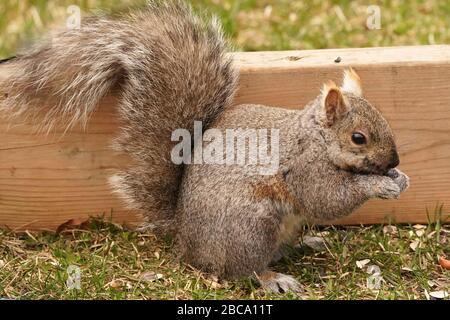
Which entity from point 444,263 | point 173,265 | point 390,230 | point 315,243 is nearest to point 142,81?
point 173,265

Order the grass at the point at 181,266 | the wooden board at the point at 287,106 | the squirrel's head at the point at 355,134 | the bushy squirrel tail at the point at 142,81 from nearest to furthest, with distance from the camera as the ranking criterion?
the squirrel's head at the point at 355,134 → the grass at the point at 181,266 → the bushy squirrel tail at the point at 142,81 → the wooden board at the point at 287,106

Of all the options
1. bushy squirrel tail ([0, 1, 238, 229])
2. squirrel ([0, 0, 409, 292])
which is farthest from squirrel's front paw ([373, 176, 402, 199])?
bushy squirrel tail ([0, 1, 238, 229])

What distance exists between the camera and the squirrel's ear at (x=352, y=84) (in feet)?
10.8

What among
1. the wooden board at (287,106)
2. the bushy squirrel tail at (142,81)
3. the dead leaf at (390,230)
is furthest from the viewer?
the dead leaf at (390,230)

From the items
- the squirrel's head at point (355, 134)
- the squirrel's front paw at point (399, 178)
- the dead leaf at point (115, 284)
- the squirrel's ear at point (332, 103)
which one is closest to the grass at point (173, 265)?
the dead leaf at point (115, 284)

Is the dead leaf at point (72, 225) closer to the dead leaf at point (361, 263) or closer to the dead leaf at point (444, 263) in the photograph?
the dead leaf at point (361, 263)

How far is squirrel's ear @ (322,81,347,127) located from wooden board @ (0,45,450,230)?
0.34 meters

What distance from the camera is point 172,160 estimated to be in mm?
3377

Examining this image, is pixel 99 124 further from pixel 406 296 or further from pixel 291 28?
pixel 291 28

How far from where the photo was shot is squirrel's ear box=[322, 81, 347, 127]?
316 cm

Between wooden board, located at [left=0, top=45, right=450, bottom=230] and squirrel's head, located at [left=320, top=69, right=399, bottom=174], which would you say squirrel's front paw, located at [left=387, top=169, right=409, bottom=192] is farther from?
wooden board, located at [left=0, top=45, right=450, bottom=230]

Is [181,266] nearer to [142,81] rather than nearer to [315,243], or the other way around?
[315,243]
